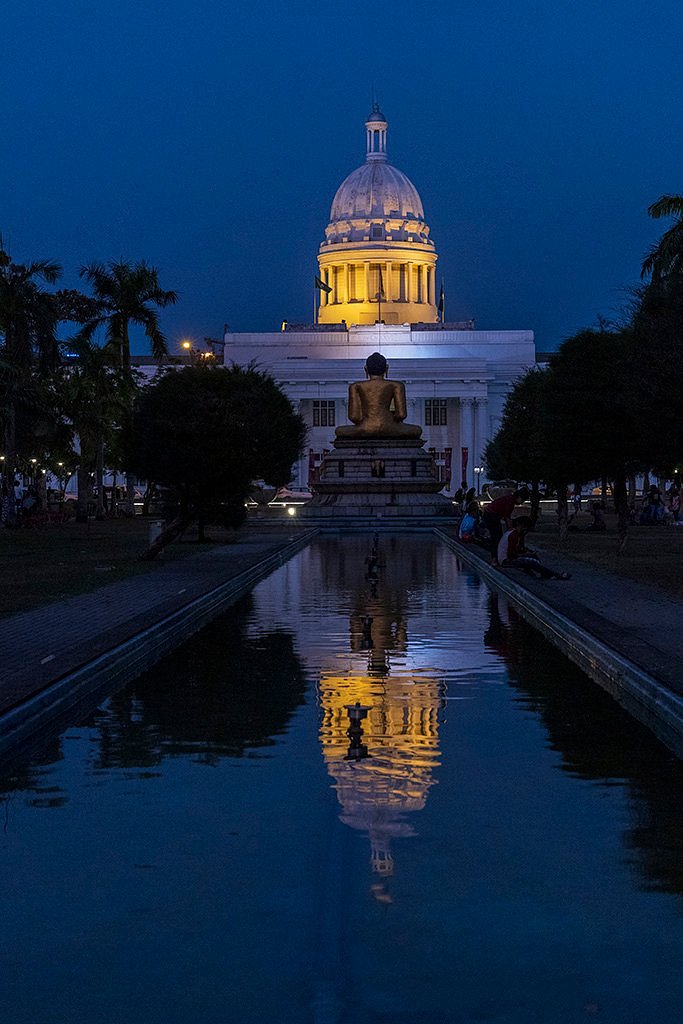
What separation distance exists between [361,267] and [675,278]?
436 ft

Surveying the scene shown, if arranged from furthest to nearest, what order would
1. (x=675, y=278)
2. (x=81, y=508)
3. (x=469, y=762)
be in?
(x=81, y=508) → (x=675, y=278) → (x=469, y=762)

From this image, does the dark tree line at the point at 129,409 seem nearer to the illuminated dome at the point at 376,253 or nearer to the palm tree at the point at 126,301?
the palm tree at the point at 126,301

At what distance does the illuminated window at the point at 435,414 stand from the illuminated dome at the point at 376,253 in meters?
20.8

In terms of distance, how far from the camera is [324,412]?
472 ft

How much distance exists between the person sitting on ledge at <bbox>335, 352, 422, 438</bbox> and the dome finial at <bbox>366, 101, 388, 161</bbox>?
338 feet

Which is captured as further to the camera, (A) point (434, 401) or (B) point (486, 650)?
(A) point (434, 401)

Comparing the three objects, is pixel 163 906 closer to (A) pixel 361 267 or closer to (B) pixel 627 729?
(B) pixel 627 729

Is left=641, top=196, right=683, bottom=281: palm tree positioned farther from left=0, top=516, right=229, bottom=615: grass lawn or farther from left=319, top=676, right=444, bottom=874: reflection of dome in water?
left=319, top=676, right=444, bottom=874: reflection of dome in water

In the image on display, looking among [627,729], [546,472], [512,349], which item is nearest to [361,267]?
[512,349]

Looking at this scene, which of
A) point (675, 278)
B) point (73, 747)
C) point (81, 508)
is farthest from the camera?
point (81, 508)

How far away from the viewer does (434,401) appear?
5694 inches

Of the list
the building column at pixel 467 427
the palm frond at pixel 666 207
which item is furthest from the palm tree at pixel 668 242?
the building column at pixel 467 427

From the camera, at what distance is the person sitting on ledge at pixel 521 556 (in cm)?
2638

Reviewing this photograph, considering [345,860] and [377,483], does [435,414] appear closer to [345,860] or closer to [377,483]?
[377,483]
